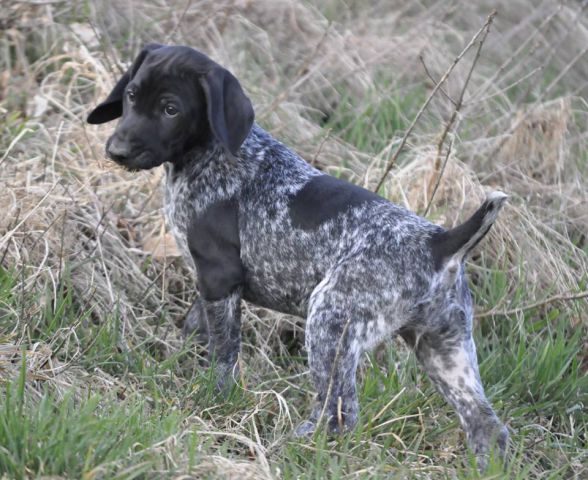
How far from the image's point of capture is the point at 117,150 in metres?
3.97

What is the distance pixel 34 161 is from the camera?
547 centimetres

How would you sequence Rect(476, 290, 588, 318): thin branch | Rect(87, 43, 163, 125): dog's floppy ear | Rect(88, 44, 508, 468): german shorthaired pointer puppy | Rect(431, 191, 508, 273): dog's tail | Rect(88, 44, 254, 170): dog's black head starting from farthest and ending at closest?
1. Rect(476, 290, 588, 318): thin branch
2. Rect(87, 43, 163, 125): dog's floppy ear
3. Rect(88, 44, 254, 170): dog's black head
4. Rect(88, 44, 508, 468): german shorthaired pointer puppy
5. Rect(431, 191, 508, 273): dog's tail

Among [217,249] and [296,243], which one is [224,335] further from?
[296,243]

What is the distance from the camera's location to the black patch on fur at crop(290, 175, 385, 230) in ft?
13.5

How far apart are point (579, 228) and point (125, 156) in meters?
2.95

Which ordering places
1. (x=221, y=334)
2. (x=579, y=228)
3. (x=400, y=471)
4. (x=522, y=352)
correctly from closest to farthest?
1. (x=400, y=471)
2. (x=221, y=334)
3. (x=522, y=352)
4. (x=579, y=228)

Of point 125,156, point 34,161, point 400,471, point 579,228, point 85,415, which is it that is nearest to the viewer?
point 85,415

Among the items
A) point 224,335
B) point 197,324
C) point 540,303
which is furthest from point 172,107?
point 540,303

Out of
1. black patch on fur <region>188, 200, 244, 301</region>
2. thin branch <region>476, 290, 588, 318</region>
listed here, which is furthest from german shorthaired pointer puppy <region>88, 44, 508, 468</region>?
thin branch <region>476, 290, 588, 318</region>

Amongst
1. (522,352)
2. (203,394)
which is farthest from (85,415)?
(522,352)

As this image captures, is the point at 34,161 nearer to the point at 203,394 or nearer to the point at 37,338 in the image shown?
the point at 37,338

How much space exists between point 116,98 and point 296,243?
959 mm

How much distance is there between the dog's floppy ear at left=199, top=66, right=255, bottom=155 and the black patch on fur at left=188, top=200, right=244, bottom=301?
35 centimetres

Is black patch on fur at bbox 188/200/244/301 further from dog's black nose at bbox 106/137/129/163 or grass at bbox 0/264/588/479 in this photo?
dog's black nose at bbox 106/137/129/163
